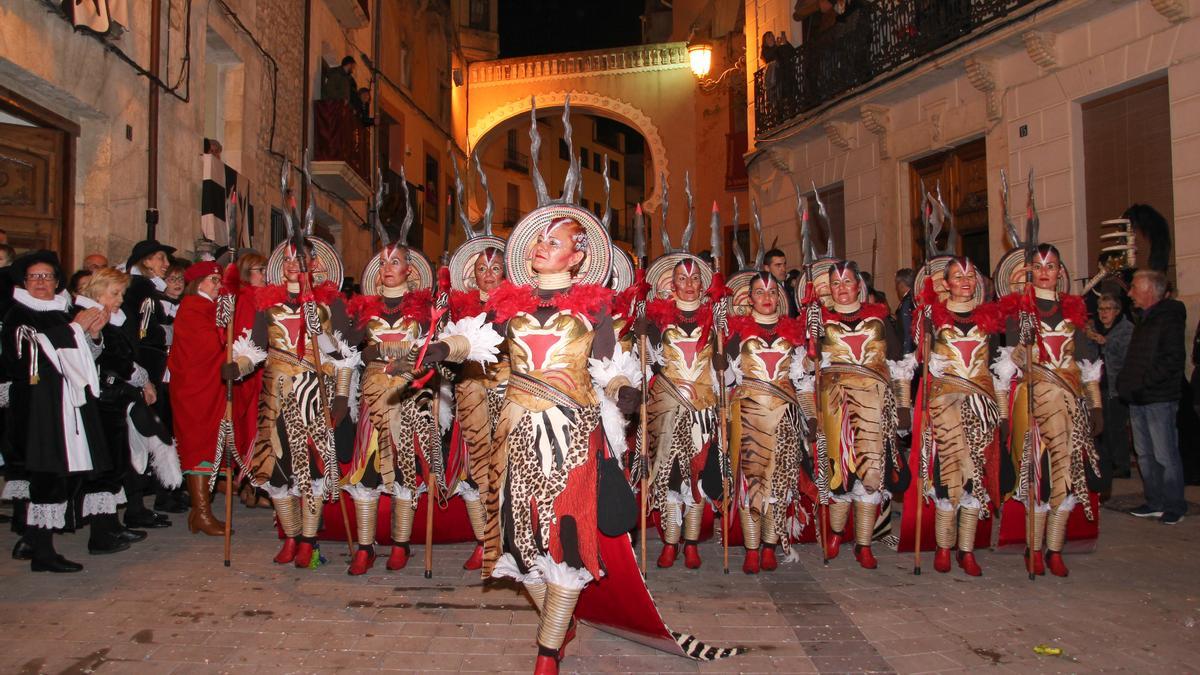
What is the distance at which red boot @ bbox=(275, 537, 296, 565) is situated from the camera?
22.2 ft

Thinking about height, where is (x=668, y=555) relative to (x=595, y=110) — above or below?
below

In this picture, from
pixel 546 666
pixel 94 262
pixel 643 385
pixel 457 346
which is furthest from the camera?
pixel 94 262

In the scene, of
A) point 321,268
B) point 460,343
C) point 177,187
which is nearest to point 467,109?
point 177,187

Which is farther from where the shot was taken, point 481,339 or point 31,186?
point 31,186

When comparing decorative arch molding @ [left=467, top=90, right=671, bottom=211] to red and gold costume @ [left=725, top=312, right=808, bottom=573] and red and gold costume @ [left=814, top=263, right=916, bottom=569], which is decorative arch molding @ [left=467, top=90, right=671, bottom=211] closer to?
red and gold costume @ [left=814, top=263, right=916, bottom=569]

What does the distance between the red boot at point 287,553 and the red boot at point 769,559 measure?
11.6ft

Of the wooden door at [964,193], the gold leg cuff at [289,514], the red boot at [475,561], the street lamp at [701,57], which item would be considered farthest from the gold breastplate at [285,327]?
the street lamp at [701,57]

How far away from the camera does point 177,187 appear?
1145 cm

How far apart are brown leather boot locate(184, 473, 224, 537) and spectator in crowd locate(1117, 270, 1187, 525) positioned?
8.45 meters

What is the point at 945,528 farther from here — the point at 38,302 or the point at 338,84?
the point at 338,84

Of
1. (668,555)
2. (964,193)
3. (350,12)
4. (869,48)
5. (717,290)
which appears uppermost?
(350,12)

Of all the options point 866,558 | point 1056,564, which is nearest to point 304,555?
point 866,558

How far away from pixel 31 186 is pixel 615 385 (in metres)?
7.76

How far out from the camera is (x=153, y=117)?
35.4 feet
